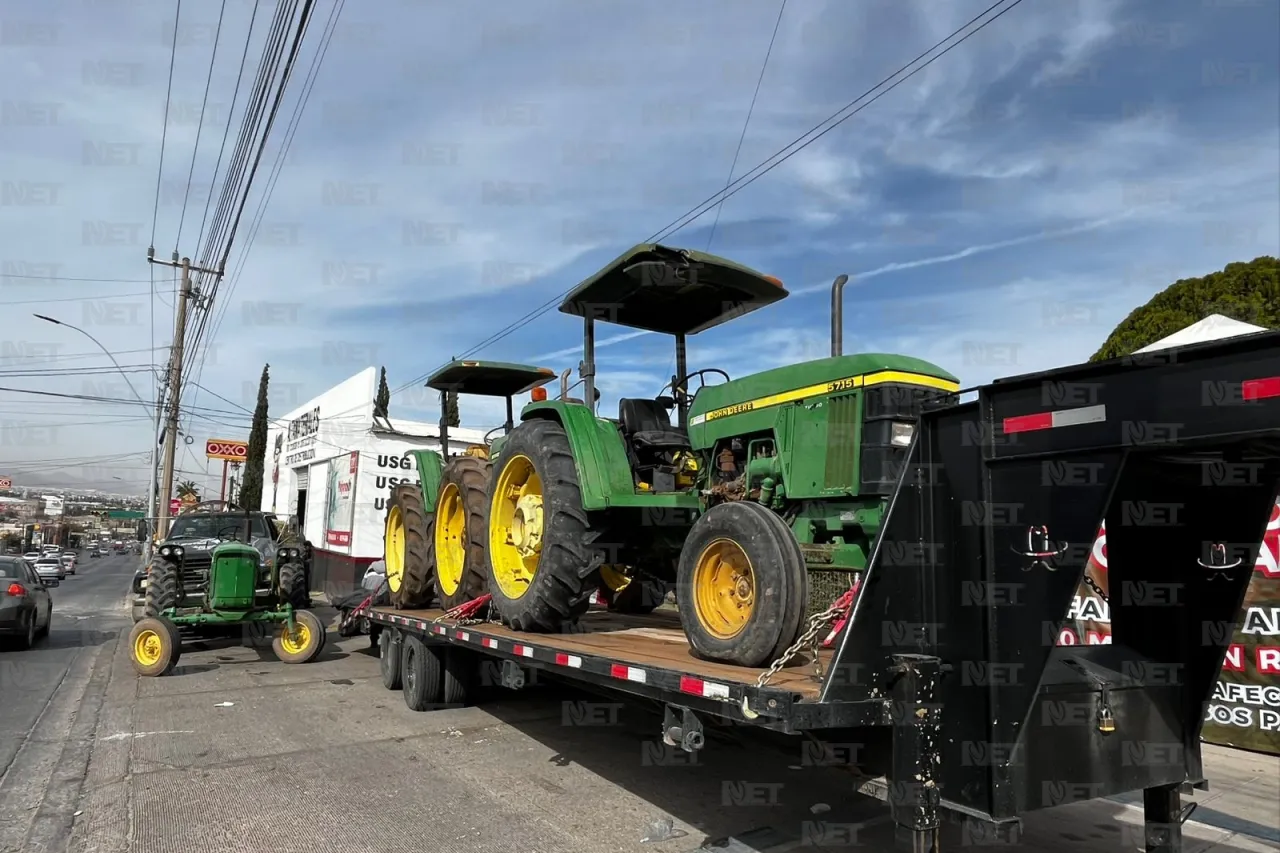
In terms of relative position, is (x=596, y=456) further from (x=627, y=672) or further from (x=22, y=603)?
(x=22, y=603)

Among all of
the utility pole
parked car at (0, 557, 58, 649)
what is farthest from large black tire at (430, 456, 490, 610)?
the utility pole

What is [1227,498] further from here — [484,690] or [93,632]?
[93,632]

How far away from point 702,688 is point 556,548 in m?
1.86

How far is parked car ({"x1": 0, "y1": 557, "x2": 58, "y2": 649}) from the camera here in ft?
35.9

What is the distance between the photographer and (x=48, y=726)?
6.86m

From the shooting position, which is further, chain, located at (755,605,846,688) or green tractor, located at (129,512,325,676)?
green tractor, located at (129,512,325,676)

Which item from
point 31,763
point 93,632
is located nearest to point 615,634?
point 31,763

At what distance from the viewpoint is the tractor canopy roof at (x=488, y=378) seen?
7.86 meters

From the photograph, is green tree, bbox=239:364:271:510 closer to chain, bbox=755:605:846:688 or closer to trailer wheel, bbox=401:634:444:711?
trailer wheel, bbox=401:634:444:711

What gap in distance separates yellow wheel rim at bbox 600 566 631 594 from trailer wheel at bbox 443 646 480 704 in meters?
1.38

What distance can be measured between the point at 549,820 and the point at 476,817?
40 cm

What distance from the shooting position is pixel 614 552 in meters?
5.60

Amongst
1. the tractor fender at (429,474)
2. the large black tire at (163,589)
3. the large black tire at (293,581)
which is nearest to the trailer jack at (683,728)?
the tractor fender at (429,474)

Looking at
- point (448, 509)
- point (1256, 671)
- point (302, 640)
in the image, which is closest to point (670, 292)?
point (448, 509)
